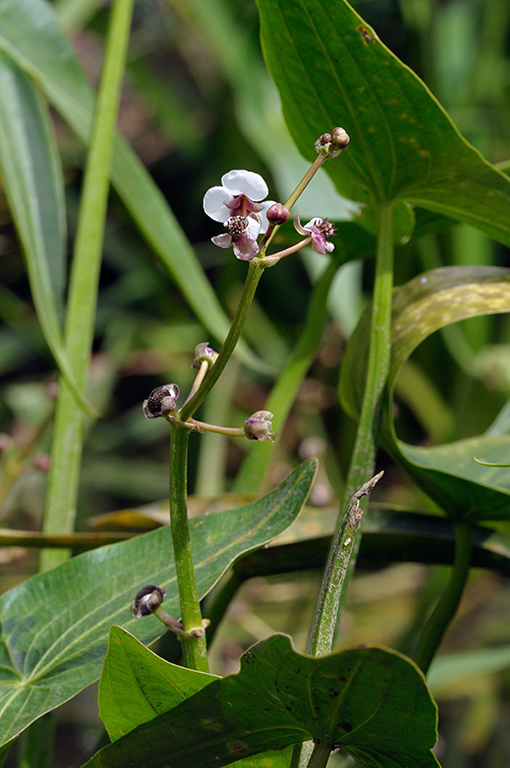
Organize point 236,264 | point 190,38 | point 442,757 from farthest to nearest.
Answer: point 190,38, point 236,264, point 442,757

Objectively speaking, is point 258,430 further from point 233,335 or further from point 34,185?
point 34,185

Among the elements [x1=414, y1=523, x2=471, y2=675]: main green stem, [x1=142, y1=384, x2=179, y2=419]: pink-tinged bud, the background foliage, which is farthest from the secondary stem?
the background foliage

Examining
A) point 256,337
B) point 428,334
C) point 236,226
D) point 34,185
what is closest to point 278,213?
point 236,226

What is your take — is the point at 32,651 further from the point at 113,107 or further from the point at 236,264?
the point at 236,264

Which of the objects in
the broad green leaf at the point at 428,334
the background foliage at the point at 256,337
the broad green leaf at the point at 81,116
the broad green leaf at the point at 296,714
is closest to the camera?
the broad green leaf at the point at 296,714

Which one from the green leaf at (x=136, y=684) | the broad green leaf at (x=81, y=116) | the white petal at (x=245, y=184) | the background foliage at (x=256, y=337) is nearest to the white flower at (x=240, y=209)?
the white petal at (x=245, y=184)

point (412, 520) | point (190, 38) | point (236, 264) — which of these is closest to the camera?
point (412, 520)

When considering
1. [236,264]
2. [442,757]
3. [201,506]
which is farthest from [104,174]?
[442,757]

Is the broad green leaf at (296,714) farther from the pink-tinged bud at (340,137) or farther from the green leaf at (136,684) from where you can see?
the pink-tinged bud at (340,137)
